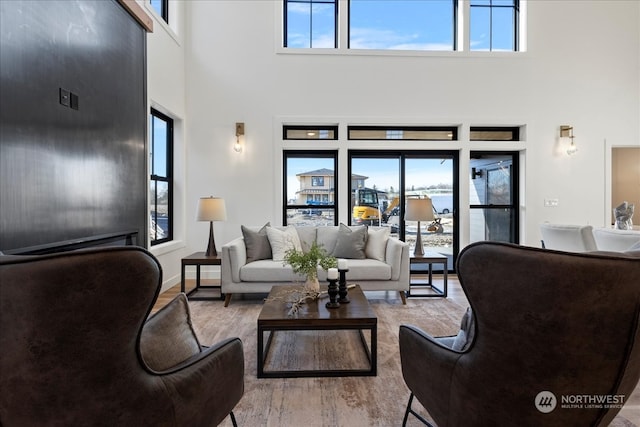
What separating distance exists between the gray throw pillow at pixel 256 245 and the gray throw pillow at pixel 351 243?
0.83m

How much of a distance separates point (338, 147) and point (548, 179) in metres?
3.28

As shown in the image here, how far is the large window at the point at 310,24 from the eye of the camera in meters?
4.92

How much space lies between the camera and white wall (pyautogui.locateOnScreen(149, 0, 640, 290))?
4684 mm

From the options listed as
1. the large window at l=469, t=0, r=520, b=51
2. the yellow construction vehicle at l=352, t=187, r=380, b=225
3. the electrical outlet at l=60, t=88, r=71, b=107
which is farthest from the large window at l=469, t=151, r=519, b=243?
the electrical outlet at l=60, t=88, r=71, b=107

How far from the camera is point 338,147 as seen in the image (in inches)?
189

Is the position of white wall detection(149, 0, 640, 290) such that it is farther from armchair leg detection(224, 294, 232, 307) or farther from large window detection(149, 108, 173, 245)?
armchair leg detection(224, 294, 232, 307)

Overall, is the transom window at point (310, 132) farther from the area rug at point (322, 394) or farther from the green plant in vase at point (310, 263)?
the area rug at point (322, 394)

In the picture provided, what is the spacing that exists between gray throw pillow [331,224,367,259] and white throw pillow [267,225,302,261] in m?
0.51

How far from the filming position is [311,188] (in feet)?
16.3

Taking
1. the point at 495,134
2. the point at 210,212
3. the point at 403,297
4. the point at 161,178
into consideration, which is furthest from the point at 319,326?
the point at 495,134

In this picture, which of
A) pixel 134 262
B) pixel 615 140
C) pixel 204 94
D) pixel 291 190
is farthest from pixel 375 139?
pixel 134 262

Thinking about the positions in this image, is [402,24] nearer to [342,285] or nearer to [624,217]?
[624,217]

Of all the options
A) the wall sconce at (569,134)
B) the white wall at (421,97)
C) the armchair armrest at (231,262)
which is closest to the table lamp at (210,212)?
Answer: the armchair armrest at (231,262)

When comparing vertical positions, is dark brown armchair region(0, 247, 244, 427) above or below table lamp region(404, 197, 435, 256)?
below
